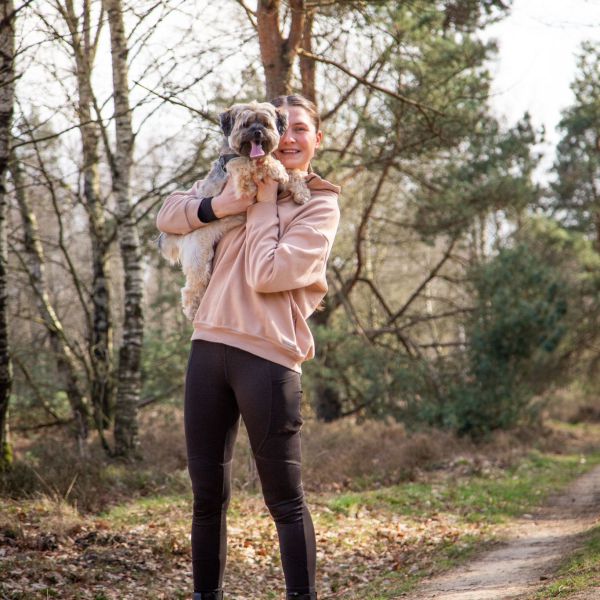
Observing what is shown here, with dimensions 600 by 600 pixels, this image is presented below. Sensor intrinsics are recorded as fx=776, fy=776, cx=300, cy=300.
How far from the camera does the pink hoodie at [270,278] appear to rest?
3057 millimetres

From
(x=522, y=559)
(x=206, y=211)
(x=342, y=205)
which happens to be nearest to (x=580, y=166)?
(x=342, y=205)

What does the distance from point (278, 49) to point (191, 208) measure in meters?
4.88

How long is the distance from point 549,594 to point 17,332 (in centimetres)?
954

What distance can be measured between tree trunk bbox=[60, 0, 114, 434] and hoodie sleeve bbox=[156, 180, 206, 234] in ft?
15.4

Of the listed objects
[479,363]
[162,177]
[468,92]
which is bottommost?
[479,363]

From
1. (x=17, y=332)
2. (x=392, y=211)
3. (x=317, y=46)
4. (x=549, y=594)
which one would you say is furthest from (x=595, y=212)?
(x=549, y=594)

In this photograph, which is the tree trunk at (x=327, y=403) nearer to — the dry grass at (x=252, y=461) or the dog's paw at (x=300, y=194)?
the dry grass at (x=252, y=461)

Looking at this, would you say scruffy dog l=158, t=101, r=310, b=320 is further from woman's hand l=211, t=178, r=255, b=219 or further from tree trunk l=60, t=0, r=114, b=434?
tree trunk l=60, t=0, r=114, b=434

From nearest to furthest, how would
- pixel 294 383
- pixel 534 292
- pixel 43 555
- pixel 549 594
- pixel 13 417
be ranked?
pixel 294 383
pixel 549 594
pixel 43 555
pixel 13 417
pixel 534 292

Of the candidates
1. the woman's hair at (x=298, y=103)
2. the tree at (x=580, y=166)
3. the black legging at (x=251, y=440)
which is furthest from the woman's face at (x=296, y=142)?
the tree at (x=580, y=166)

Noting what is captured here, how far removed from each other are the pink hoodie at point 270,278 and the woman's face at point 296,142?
137 mm

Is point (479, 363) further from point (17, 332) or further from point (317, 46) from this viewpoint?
point (17, 332)

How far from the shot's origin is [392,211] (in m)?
17.7

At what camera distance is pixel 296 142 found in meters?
3.40
